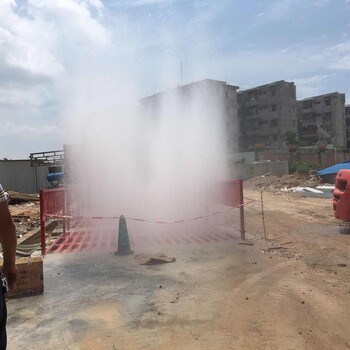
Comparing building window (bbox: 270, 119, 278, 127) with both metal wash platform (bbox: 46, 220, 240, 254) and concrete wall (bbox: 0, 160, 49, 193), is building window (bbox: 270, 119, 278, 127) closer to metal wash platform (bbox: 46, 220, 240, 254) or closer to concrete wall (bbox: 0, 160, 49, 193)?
concrete wall (bbox: 0, 160, 49, 193)

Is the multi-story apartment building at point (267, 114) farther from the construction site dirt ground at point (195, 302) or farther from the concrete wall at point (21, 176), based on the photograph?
the construction site dirt ground at point (195, 302)

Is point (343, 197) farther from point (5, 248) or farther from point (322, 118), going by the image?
point (322, 118)

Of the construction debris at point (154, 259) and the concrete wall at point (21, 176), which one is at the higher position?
the concrete wall at point (21, 176)

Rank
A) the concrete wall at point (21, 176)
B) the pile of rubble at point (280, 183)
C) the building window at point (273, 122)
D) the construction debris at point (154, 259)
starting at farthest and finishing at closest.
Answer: the building window at point (273, 122), the concrete wall at point (21, 176), the pile of rubble at point (280, 183), the construction debris at point (154, 259)

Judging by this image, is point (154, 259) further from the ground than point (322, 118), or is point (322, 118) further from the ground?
point (322, 118)

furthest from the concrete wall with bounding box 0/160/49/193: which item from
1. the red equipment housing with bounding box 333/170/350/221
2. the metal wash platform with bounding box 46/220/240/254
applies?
the red equipment housing with bounding box 333/170/350/221

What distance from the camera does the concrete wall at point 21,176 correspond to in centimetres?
3388

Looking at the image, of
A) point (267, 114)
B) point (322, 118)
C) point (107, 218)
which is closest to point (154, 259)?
point (107, 218)

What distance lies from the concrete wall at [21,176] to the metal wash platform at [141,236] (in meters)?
24.9

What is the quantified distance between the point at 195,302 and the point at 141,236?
15.7ft

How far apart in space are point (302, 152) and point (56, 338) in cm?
4701

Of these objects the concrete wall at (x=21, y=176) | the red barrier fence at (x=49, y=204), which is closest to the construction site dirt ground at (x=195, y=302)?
the red barrier fence at (x=49, y=204)

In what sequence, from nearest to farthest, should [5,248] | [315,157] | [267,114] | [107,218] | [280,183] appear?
1. [5,248]
2. [107,218]
3. [280,183]
4. [315,157]
5. [267,114]

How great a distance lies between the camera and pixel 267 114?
3174 inches
